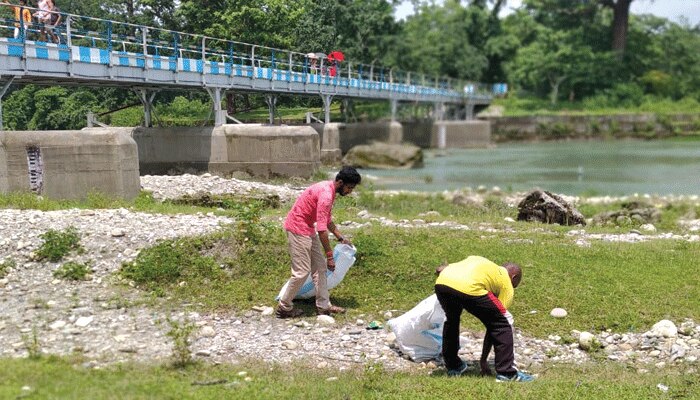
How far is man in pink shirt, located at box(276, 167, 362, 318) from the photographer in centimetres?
976

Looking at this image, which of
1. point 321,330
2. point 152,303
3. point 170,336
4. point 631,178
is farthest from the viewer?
point 631,178

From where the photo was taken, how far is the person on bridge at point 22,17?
18.8m

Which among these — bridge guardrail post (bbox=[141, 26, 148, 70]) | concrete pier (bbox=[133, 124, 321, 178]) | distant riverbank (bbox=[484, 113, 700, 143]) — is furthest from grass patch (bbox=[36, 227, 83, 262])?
distant riverbank (bbox=[484, 113, 700, 143])

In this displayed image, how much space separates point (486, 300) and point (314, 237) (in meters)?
2.91

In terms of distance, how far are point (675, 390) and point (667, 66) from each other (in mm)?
81520

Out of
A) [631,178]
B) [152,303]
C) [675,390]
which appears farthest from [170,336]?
[631,178]

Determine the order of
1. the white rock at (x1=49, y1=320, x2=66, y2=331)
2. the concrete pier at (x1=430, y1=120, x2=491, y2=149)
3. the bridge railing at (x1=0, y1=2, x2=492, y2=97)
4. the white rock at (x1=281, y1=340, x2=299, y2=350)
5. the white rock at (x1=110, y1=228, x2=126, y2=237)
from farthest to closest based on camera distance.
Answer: the concrete pier at (x1=430, y1=120, x2=491, y2=149)
the bridge railing at (x1=0, y1=2, x2=492, y2=97)
the white rock at (x1=110, y1=228, x2=126, y2=237)
the white rock at (x1=49, y1=320, x2=66, y2=331)
the white rock at (x1=281, y1=340, x2=299, y2=350)

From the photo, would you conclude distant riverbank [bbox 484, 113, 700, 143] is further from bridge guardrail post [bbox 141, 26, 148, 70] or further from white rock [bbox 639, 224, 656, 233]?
white rock [bbox 639, 224, 656, 233]

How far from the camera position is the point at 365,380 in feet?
25.8

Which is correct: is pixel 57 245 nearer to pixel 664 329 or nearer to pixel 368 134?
pixel 664 329

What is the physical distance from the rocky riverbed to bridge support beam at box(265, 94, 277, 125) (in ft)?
36.5

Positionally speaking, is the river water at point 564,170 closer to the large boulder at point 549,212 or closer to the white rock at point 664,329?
the large boulder at point 549,212

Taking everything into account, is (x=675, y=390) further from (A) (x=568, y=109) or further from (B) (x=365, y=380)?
(A) (x=568, y=109)

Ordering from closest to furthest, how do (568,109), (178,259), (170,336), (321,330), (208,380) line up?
(208,380) → (170,336) → (321,330) → (178,259) → (568,109)
